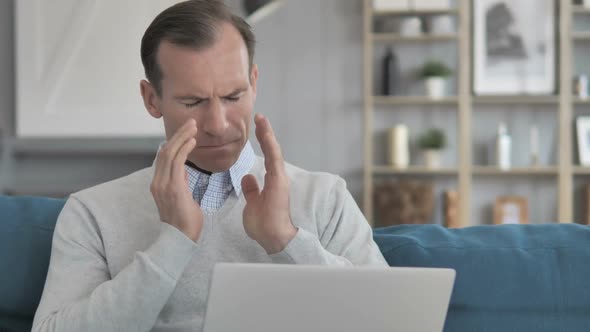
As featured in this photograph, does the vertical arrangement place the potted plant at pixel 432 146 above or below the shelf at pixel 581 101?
below

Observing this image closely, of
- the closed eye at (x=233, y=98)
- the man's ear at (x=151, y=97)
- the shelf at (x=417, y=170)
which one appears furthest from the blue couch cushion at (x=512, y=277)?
the shelf at (x=417, y=170)

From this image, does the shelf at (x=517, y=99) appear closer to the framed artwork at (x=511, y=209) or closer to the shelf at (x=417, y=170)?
the shelf at (x=417, y=170)

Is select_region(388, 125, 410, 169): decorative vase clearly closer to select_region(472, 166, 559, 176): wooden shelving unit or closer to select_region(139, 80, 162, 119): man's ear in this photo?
select_region(472, 166, 559, 176): wooden shelving unit

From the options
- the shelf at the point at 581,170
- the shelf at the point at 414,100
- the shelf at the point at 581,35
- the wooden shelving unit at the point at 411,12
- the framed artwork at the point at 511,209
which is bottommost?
the framed artwork at the point at 511,209

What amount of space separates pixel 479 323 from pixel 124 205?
28.1 inches

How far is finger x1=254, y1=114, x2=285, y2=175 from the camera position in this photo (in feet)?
4.70

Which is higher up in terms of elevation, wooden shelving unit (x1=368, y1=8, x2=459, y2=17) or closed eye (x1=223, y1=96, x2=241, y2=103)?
wooden shelving unit (x1=368, y1=8, x2=459, y2=17)

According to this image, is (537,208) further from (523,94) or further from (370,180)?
(370,180)

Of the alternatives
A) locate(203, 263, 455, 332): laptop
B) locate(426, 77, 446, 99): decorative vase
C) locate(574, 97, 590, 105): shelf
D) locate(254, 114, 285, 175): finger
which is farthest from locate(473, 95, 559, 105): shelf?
locate(203, 263, 455, 332): laptop

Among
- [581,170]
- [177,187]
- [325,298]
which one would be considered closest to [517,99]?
[581,170]

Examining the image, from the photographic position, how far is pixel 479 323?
157 centimetres

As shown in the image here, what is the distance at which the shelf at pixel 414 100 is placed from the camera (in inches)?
209

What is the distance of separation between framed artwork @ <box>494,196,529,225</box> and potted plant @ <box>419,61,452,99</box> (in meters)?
0.83

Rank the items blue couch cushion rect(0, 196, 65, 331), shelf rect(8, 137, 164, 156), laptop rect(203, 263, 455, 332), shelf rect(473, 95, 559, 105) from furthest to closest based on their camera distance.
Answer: shelf rect(473, 95, 559, 105)
shelf rect(8, 137, 164, 156)
blue couch cushion rect(0, 196, 65, 331)
laptop rect(203, 263, 455, 332)
